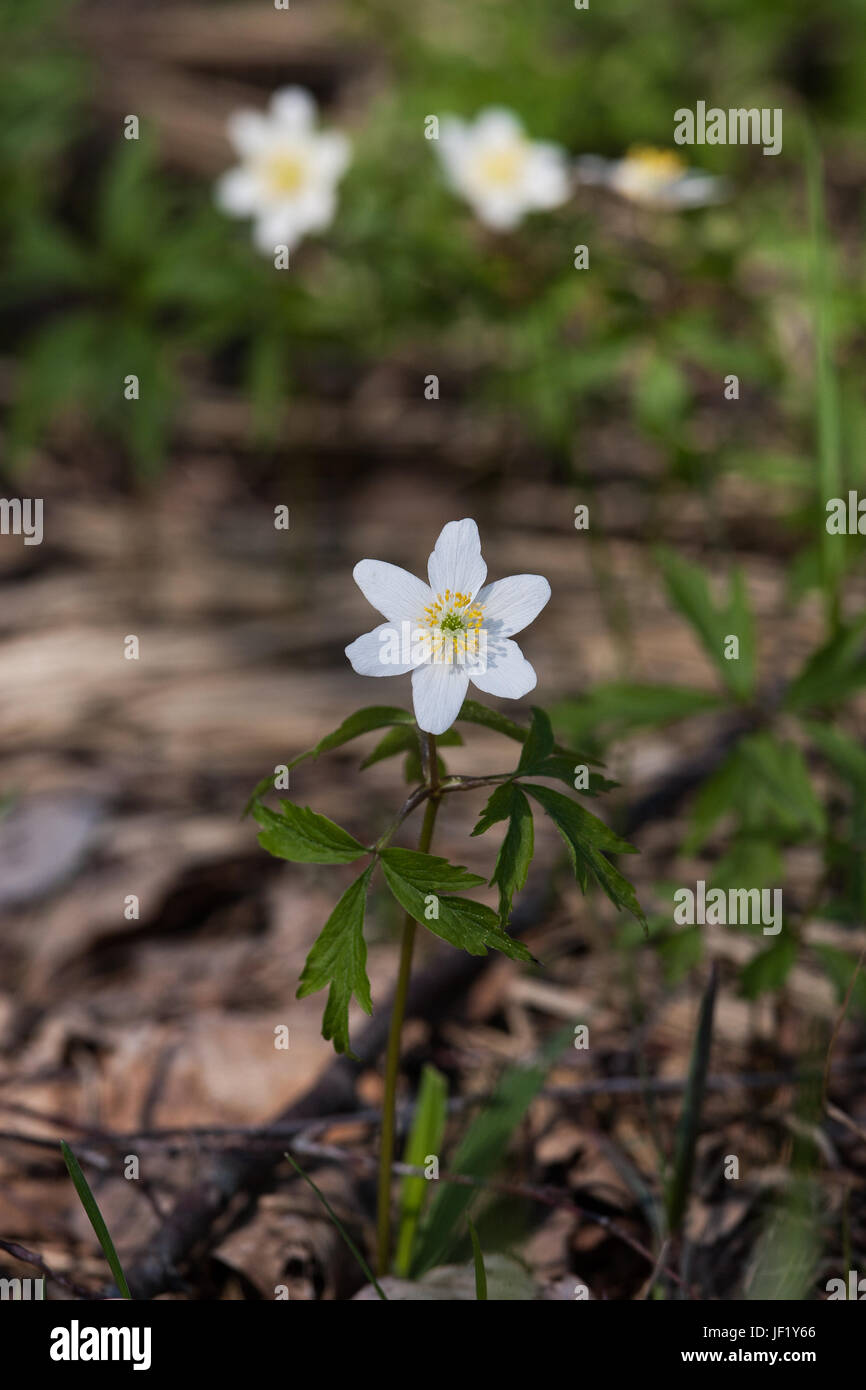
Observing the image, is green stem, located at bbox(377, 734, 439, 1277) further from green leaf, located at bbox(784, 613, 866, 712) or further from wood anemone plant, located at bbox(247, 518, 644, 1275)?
green leaf, located at bbox(784, 613, 866, 712)

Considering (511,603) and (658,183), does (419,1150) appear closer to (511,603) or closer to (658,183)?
(511,603)

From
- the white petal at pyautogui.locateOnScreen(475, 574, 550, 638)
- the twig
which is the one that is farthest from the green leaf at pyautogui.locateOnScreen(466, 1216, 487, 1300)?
the white petal at pyautogui.locateOnScreen(475, 574, 550, 638)

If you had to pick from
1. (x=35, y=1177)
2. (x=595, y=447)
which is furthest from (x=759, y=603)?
(x=35, y=1177)

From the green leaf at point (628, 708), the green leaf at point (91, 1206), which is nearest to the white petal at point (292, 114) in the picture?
the green leaf at point (628, 708)

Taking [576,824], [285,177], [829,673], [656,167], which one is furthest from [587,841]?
[285,177]

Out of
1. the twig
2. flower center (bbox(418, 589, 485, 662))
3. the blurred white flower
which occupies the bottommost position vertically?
the twig

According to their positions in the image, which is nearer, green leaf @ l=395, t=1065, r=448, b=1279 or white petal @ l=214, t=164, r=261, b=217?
green leaf @ l=395, t=1065, r=448, b=1279
